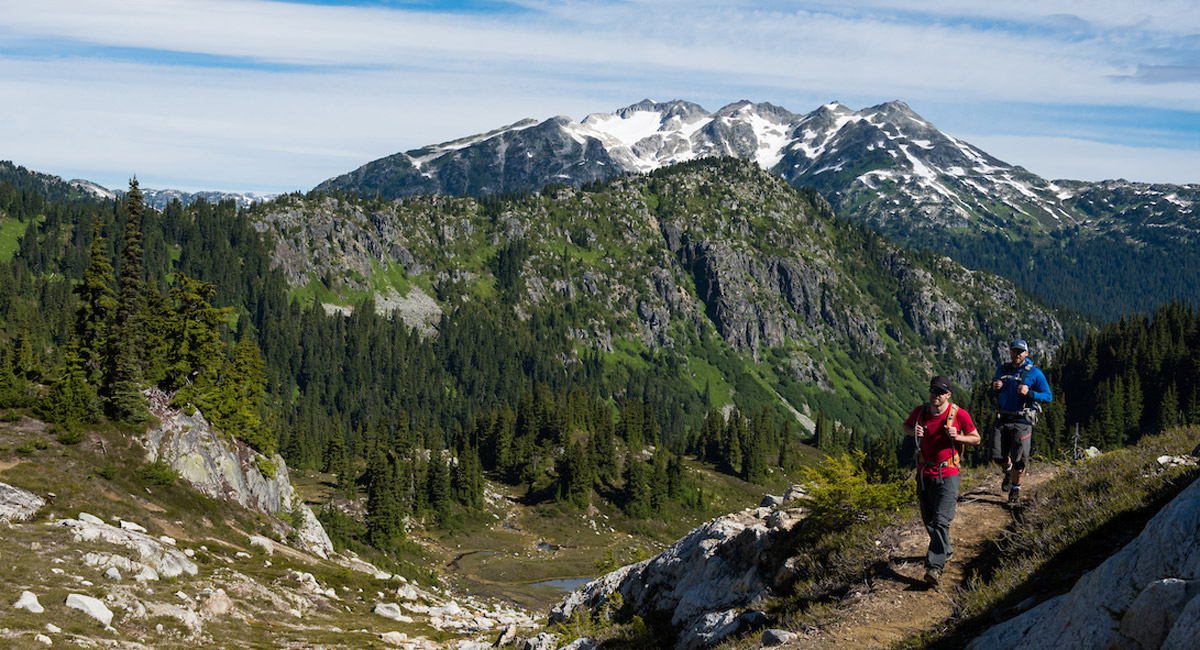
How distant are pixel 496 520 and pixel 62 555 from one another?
9978cm

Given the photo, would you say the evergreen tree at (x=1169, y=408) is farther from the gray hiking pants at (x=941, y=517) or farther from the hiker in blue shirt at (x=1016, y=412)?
the gray hiking pants at (x=941, y=517)

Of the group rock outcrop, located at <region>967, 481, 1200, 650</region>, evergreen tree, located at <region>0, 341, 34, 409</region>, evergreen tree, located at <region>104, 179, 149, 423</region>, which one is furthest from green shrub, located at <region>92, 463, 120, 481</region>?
rock outcrop, located at <region>967, 481, 1200, 650</region>

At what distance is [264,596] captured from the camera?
45.4 m

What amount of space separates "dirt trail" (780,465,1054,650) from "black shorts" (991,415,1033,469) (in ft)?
3.34

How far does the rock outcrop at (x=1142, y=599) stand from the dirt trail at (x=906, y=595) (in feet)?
9.64

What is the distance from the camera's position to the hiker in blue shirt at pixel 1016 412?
59.1 ft

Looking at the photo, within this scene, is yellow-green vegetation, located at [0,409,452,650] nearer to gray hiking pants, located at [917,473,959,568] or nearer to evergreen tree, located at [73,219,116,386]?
evergreen tree, located at [73,219,116,386]

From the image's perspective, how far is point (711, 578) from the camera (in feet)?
73.3

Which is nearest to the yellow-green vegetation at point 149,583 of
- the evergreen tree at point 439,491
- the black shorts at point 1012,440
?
the black shorts at point 1012,440

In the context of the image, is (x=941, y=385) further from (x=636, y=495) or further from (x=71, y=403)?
(x=636, y=495)

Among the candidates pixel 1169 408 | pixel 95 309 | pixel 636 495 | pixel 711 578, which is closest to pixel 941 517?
pixel 711 578

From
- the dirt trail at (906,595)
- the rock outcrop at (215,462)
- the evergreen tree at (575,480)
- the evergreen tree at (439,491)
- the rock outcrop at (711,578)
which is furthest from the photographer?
the evergreen tree at (575,480)

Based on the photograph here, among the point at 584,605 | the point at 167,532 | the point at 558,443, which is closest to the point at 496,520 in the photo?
the point at 558,443

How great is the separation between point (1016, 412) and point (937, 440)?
13.8 feet
